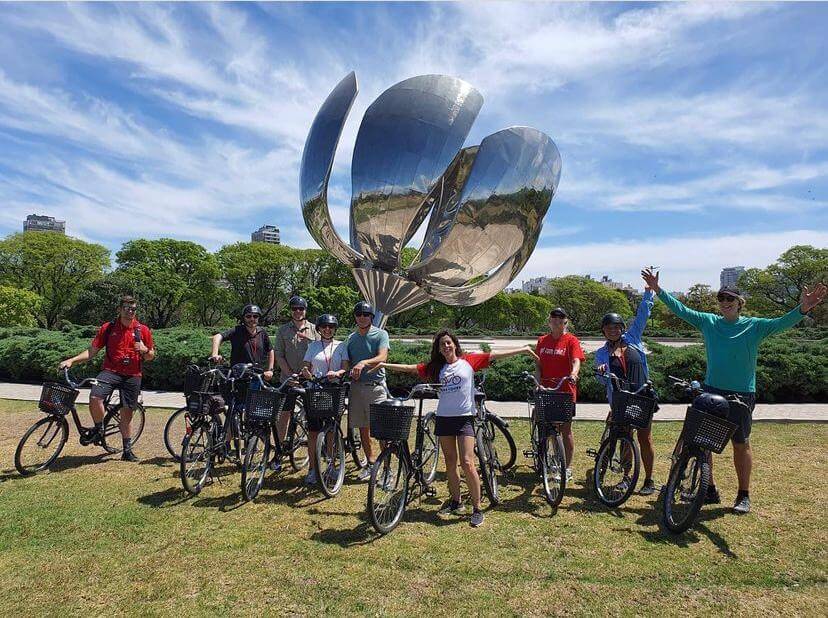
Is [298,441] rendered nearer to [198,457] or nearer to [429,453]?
[198,457]

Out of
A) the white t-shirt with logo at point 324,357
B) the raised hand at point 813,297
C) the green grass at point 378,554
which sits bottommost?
the green grass at point 378,554

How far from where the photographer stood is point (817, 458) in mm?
6324

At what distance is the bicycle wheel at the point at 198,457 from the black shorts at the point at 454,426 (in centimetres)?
226

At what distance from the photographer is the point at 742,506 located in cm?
460

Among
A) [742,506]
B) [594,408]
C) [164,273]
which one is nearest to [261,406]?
[742,506]

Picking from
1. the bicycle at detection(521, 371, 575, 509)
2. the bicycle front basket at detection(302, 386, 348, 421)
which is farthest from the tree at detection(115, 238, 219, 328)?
the bicycle at detection(521, 371, 575, 509)

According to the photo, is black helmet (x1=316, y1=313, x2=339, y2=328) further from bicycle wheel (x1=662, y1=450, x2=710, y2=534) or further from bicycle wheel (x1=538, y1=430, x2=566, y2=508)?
bicycle wheel (x1=662, y1=450, x2=710, y2=534)

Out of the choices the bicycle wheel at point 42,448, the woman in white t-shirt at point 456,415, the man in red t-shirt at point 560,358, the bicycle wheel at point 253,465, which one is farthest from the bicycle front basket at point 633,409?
the bicycle wheel at point 42,448

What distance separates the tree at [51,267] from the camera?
121ft

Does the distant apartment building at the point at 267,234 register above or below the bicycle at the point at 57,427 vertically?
above

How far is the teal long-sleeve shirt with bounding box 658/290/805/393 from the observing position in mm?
4535

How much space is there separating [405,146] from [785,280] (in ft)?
152

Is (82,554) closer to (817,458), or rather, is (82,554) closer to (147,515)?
(147,515)

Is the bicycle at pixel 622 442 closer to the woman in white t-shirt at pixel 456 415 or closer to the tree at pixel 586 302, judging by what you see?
the woman in white t-shirt at pixel 456 415
